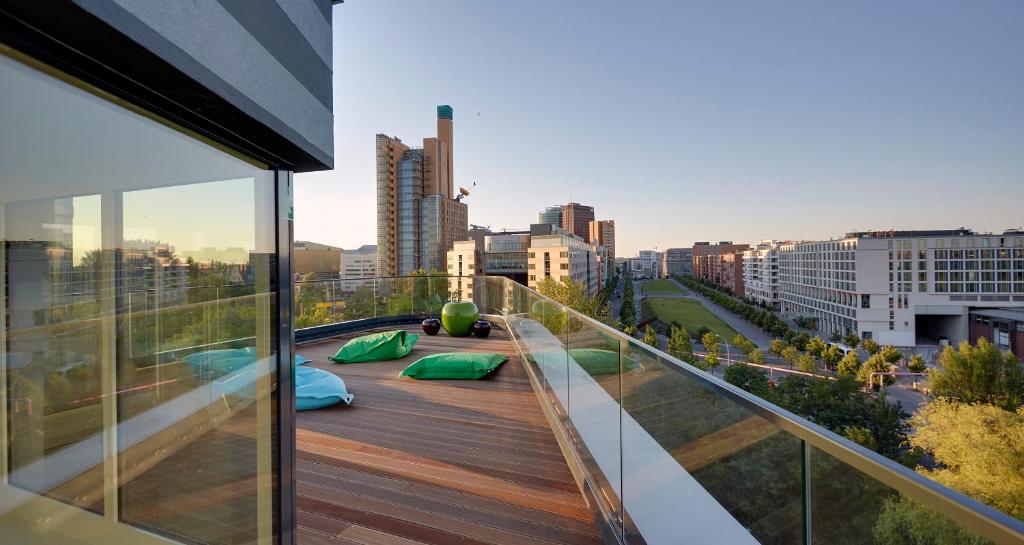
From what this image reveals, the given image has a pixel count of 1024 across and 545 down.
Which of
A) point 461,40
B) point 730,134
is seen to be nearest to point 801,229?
point 730,134

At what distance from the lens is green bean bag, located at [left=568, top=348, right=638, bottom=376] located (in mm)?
2627

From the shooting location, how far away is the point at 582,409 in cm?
344

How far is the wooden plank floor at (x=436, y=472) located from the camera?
8.83 ft

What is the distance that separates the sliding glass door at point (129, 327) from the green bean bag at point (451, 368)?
13.5 ft

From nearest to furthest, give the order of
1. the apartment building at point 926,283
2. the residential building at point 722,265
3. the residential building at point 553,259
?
the residential building at point 553,259, the apartment building at point 926,283, the residential building at point 722,265

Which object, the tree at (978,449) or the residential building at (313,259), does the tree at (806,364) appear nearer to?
the tree at (978,449)

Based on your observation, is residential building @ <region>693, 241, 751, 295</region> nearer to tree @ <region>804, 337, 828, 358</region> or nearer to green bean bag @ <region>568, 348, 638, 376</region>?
tree @ <region>804, 337, 828, 358</region>

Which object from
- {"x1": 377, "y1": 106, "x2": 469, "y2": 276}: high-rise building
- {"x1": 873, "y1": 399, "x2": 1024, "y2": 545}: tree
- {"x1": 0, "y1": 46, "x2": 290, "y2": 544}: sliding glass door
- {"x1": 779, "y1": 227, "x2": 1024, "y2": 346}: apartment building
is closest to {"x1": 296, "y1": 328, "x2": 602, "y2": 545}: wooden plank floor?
{"x1": 0, "y1": 46, "x2": 290, "y2": 544}: sliding glass door

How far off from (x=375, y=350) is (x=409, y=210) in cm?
8922

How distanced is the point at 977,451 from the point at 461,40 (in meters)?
31.5

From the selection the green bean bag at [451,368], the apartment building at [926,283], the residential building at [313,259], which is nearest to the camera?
the residential building at [313,259]

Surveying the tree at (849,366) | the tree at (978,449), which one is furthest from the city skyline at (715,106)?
the tree at (849,366)

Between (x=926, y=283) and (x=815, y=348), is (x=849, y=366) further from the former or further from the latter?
(x=926, y=283)

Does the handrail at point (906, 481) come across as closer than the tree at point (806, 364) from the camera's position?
Yes
